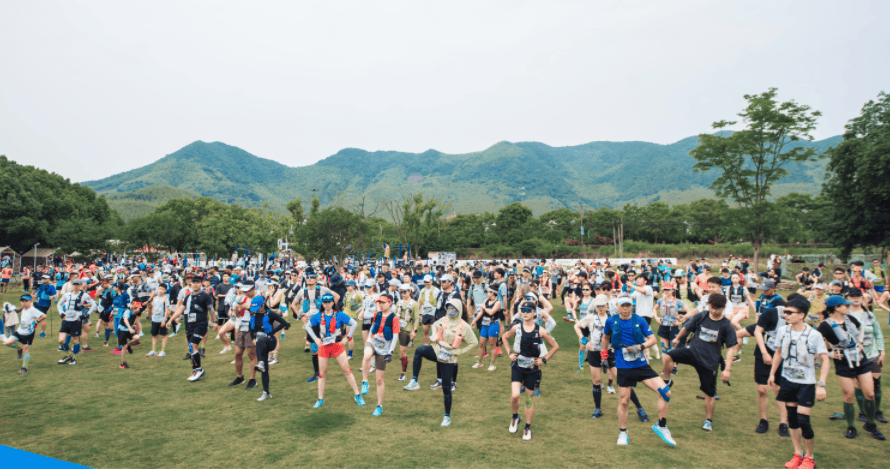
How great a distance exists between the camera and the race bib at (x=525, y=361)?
625cm

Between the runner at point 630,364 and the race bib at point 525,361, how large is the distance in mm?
1219

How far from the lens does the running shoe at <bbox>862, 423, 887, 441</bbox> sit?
21.2ft

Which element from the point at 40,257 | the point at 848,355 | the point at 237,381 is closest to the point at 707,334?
the point at 848,355

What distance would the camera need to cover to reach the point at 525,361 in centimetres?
627

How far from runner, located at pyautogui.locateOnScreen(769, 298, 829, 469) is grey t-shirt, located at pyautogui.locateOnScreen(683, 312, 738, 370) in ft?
2.32

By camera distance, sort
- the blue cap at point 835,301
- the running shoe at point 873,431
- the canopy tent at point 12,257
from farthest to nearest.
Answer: the canopy tent at point 12,257 < the running shoe at point 873,431 < the blue cap at point 835,301

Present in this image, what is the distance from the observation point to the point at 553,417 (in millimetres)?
7492

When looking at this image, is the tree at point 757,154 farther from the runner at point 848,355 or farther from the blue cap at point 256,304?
the blue cap at point 256,304

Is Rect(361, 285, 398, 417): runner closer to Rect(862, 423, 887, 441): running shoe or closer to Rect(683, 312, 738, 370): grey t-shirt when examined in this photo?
Rect(683, 312, 738, 370): grey t-shirt

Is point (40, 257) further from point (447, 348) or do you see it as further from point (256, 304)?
point (447, 348)

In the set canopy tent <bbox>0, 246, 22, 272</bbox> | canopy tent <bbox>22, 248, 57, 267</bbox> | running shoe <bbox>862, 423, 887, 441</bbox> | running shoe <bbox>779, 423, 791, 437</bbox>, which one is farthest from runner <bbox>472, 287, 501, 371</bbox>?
canopy tent <bbox>22, 248, 57, 267</bbox>

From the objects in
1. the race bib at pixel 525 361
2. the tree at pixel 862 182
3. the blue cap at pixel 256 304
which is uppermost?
the tree at pixel 862 182

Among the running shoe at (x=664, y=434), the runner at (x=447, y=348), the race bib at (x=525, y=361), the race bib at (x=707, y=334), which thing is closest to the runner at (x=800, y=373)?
the race bib at (x=707, y=334)

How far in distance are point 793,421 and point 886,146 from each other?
26481mm
